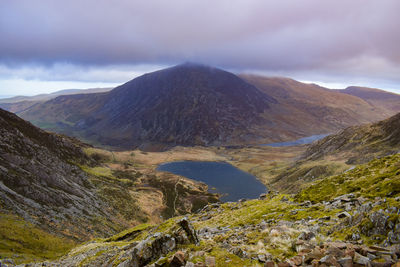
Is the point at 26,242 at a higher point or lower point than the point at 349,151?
lower

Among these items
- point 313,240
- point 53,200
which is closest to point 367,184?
point 313,240

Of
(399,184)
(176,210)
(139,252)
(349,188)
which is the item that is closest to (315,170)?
(176,210)

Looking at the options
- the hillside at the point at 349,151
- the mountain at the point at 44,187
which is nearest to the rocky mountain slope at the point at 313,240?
the mountain at the point at 44,187

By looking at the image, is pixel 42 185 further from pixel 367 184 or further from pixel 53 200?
pixel 367 184

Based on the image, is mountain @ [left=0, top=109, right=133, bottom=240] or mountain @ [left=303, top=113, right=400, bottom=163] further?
mountain @ [left=303, top=113, right=400, bottom=163]

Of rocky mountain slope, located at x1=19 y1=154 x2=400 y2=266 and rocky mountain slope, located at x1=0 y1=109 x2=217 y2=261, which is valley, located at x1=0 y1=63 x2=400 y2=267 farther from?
rocky mountain slope, located at x1=0 y1=109 x2=217 y2=261

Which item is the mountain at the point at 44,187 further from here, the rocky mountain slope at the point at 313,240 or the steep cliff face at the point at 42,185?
the rocky mountain slope at the point at 313,240

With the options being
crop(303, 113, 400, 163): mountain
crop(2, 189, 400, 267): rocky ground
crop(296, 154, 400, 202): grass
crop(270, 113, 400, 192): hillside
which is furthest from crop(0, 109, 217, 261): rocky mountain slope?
crop(303, 113, 400, 163): mountain

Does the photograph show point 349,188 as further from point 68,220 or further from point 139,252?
point 68,220
